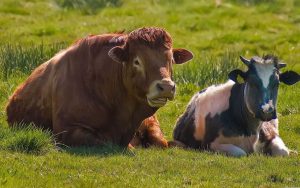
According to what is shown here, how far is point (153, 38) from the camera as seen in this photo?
12.1 metres

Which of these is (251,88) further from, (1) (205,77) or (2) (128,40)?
(1) (205,77)

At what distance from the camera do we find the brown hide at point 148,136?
13.1 metres

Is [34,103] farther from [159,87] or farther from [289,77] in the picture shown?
[289,77]

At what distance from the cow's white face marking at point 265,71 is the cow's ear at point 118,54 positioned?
1.91 metres

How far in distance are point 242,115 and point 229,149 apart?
0.62 meters

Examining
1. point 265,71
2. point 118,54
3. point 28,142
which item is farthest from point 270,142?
point 28,142

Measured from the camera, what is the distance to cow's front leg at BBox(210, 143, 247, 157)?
12.7 m

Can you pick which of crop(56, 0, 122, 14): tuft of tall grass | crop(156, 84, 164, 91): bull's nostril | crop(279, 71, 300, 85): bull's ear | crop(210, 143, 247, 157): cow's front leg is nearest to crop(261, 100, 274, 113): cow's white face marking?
crop(210, 143, 247, 157): cow's front leg

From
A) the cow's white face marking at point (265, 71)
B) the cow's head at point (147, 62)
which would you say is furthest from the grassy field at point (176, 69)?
the cow's white face marking at point (265, 71)

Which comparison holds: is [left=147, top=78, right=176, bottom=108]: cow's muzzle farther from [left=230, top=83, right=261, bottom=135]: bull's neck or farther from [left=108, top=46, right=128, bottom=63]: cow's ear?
[left=230, top=83, right=261, bottom=135]: bull's neck

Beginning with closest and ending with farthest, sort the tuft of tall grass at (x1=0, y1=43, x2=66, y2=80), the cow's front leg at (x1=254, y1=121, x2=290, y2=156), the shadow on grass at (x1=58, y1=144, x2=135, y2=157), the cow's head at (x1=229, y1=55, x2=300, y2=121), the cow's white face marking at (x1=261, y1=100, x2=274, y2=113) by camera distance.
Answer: the shadow on grass at (x1=58, y1=144, x2=135, y2=157)
the cow's white face marking at (x1=261, y1=100, x2=274, y2=113)
the cow's head at (x1=229, y1=55, x2=300, y2=121)
the cow's front leg at (x1=254, y1=121, x2=290, y2=156)
the tuft of tall grass at (x1=0, y1=43, x2=66, y2=80)

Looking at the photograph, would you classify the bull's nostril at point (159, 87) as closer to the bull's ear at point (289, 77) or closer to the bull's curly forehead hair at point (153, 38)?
the bull's curly forehead hair at point (153, 38)

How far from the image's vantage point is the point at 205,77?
1820 centimetres

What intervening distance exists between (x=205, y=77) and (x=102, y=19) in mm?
10771
